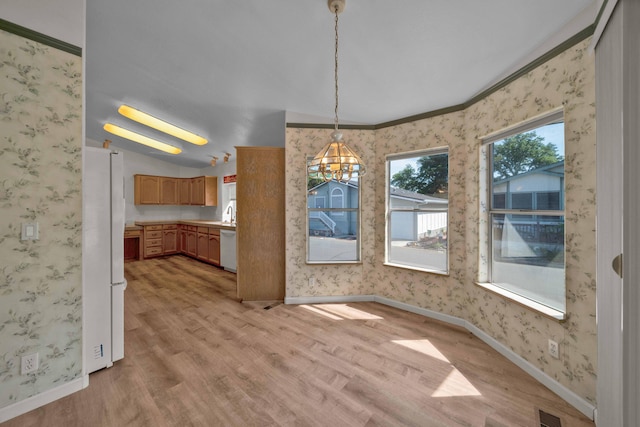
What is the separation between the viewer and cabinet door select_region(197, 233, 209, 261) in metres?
5.79

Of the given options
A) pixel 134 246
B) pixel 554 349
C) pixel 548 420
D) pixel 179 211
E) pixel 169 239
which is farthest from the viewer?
pixel 179 211

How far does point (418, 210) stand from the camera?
10.6ft

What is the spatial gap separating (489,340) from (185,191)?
736 centimetres

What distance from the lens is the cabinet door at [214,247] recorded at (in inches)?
218

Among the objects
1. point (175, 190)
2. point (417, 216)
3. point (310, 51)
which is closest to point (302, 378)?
point (417, 216)

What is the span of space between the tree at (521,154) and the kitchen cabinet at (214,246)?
5.12 metres

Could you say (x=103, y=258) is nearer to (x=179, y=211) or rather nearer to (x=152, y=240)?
(x=152, y=240)

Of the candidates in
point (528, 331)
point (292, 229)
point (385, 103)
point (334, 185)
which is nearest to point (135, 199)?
point (292, 229)

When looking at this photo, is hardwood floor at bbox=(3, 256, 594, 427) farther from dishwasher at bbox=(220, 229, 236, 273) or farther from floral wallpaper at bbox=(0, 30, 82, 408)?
dishwasher at bbox=(220, 229, 236, 273)

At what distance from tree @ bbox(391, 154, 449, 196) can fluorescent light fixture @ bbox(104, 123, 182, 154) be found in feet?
16.8

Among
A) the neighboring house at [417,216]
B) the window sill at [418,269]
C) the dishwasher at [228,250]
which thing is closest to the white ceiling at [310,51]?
the neighboring house at [417,216]

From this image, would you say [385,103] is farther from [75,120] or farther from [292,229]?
[75,120]

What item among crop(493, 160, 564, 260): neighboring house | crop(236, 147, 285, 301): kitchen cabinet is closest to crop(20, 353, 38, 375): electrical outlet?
crop(236, 147, 285, 301): kitchen cabinet

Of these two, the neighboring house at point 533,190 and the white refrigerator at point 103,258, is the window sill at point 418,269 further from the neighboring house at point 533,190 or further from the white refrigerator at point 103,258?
the white refrigerator at point 103,258
